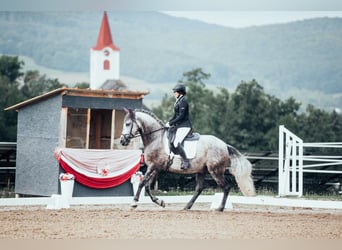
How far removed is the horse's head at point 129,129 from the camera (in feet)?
36.3

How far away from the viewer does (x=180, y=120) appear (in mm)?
11117

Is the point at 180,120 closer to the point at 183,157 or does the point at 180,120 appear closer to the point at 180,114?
the point at 180,114

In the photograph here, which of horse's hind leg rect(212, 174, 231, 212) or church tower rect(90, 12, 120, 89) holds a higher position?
church tower rect(90, 12, 120, 89)

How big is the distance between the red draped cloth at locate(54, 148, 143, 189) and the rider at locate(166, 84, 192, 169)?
2200mm

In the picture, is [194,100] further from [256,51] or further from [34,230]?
[34,230]

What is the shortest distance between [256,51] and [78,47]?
746 inches

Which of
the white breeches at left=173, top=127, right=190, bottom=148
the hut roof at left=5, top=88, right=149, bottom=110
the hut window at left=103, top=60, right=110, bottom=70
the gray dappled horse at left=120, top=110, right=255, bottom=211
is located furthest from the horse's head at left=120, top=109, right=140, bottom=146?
the hut window at left=103, top=60, right=110, bottom=70

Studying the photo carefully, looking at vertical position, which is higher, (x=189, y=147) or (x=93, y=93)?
(x=93, y=93)

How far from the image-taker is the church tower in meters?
67.9

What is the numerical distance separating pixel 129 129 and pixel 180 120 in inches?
29.8

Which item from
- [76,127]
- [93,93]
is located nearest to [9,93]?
[76,127]

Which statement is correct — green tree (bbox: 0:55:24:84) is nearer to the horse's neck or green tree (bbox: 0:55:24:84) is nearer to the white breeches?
the horse's neck

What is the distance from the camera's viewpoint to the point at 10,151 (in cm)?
1630

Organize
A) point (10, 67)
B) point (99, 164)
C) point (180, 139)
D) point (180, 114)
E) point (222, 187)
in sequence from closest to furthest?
point (180, 114) < point (180, 139) < point (222, 187) < point (99, 164) < point (10, 67)
